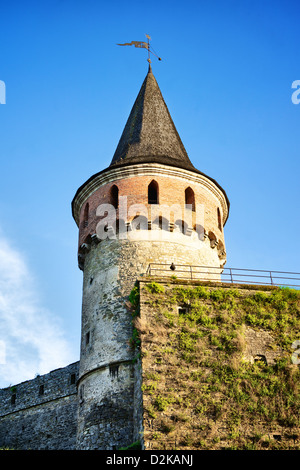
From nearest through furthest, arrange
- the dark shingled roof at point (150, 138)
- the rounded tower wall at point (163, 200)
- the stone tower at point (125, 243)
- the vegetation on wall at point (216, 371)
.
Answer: the vegetation on wall at point (216, 371), the stone tower at point (125, 243), the rounded tower wall at point (163, 200), the dark shingled roof at point (150, 138)

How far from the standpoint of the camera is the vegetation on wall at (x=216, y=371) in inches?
582

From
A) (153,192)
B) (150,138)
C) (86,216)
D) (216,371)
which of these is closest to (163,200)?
(153,192)

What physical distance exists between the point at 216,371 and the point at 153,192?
820 cm

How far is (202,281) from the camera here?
18.2 m

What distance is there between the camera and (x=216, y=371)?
15984 millimetres

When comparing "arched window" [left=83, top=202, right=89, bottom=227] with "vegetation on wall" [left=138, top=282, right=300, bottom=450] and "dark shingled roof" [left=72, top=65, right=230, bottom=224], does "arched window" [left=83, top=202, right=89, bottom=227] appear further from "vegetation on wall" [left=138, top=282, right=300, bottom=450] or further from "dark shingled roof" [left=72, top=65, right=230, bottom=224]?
"vegetation on wall" [left=138, top=282, right=300, bottom=450]

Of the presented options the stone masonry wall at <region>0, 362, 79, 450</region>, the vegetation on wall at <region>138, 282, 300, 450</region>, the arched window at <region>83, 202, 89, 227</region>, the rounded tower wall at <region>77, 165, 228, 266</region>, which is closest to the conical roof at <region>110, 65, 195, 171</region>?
the rounded tower wall at <region>77, 165, 228, 266</region>

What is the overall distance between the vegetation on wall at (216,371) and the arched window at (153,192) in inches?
181

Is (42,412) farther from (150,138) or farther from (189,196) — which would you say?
(150,138)

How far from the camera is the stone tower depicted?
677 inches

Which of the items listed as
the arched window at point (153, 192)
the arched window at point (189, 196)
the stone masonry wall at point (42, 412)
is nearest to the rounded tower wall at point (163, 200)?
the arched window at point (189, 196)

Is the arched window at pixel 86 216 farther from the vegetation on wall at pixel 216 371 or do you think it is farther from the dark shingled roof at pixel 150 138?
the vegetation on wall at pixel 216 371

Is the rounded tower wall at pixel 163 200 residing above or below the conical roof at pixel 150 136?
below
